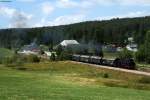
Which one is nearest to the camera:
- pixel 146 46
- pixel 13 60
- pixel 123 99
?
pixel 123 99

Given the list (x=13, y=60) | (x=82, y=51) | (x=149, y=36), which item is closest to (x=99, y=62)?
(x=13, y=60)

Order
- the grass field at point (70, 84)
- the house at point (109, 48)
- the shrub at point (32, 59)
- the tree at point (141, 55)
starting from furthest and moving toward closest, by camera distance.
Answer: the house at point (109, 48)
the tree at point (141, 55)
the shrub at point (32, 59)
the grass field at point (70, 84)

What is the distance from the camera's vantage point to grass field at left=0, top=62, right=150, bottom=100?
21.5 metres

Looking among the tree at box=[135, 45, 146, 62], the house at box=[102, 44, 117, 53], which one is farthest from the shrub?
the house at box=[102, 44, 117, 53]

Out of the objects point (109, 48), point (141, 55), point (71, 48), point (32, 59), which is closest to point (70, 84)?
point (32, 59)

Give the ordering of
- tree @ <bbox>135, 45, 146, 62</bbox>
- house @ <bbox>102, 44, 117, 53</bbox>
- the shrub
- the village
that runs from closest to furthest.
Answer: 1. the shrub
2. tree @ <bbox>135, 45, 146, 62</bbox>
3. the village
4. house @ <bbox>102, 44, 117, 53</bbox>

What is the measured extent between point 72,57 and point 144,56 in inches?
621

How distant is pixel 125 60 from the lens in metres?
76.9

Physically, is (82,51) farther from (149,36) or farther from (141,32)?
(141,32)

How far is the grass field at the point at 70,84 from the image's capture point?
21500mm

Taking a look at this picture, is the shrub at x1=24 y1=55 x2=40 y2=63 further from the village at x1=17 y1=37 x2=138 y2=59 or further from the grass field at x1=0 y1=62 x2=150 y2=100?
the grass field at x1=0 y1=62 x2=150 y2=100

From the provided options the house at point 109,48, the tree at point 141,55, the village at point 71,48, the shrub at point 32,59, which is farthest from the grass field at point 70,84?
the house at point 109,48

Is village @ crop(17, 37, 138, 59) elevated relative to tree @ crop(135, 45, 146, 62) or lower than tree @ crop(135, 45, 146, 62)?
elevated

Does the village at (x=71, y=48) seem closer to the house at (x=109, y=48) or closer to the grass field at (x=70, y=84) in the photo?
the house at (x=109, y=48)
